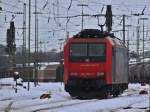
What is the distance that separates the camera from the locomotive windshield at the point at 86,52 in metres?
33.6

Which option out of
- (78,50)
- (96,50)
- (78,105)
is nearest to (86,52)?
(78,50)

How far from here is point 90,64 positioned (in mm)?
33375

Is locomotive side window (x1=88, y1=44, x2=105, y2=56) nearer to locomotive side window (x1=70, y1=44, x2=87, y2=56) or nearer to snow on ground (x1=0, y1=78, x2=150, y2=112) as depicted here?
locomotive side window (x1=70, y1=44, x2=87, y2=56)

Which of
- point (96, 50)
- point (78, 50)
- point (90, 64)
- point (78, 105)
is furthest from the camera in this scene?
point (78, 50)

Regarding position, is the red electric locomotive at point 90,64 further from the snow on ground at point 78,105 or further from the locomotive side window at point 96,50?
the snow on ground at point 78,105

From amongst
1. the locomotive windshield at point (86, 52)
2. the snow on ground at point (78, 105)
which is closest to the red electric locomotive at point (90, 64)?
the locomotive windshield at point (86, 52)

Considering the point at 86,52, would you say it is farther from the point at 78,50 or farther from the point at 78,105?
the point at 78,105

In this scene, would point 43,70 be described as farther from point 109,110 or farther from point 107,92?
point 109,110

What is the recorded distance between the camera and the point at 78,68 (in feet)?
109

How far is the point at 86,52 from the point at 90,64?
81 centimetres

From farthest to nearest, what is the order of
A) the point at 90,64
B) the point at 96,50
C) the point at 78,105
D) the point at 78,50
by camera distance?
the point at 78,50 → the point at 96,50 → the point at 90,64 → the point at 78,105

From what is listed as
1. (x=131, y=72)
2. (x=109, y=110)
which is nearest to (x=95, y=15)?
(x=109, y=110)

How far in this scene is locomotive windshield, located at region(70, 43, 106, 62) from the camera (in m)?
33.6

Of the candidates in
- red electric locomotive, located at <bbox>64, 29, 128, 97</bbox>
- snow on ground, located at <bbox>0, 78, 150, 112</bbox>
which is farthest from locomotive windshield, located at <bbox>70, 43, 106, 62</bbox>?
snow on ground, located at <bbox>0, 78, 150, 112</bbox>
